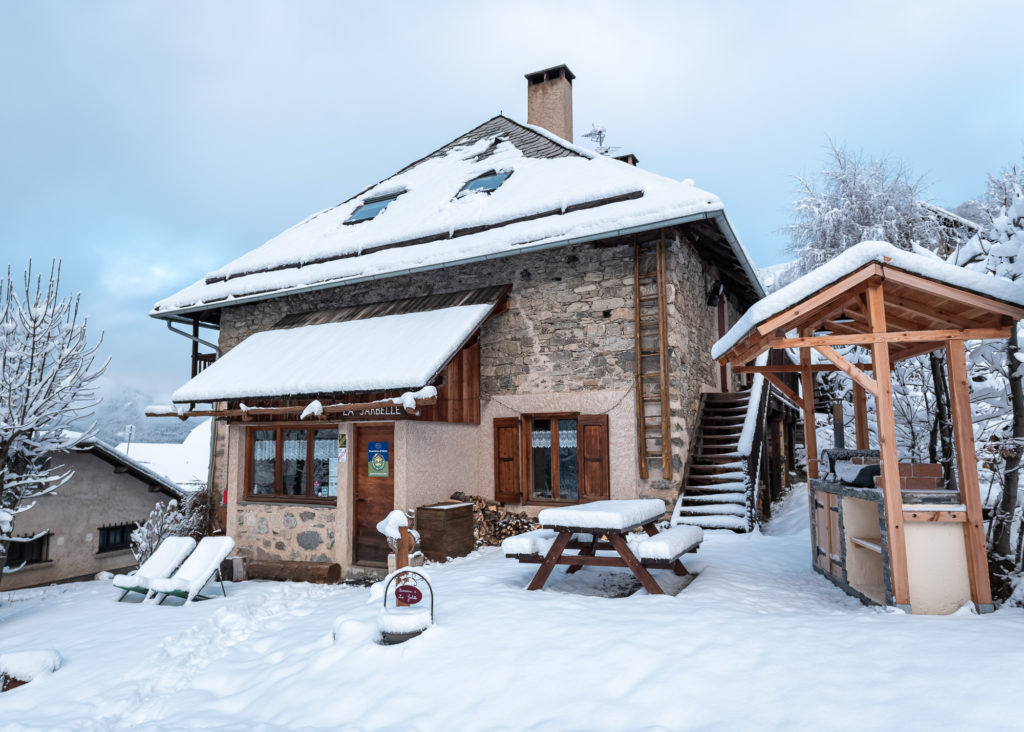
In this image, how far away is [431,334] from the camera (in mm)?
8906

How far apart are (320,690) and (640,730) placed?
2227 millimetres

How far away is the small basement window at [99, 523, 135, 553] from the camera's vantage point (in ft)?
50.0

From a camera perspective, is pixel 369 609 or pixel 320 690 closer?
pixel 320 690

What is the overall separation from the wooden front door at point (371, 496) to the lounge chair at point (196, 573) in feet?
5.53

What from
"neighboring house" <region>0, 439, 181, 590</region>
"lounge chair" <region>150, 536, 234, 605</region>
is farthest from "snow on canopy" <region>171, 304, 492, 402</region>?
"neighboring house" <region>0, 439, 181, 590</region>

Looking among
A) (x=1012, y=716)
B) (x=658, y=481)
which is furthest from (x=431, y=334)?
(x=1012, y=716)

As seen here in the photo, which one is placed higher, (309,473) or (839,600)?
(309,473)

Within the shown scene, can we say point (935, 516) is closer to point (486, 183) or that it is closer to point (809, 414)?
point (809, 414)

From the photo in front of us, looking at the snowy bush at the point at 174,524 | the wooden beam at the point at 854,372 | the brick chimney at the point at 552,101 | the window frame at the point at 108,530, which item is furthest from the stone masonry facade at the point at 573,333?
the window frame at the point at 108,530

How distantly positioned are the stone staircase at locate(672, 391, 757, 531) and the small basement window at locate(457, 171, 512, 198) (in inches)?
209

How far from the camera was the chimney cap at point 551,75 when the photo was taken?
14269 mm

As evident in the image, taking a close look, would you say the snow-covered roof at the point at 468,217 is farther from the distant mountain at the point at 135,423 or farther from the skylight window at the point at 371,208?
the distant mountain at the point at 135,423

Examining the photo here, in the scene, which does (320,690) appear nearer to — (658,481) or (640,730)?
(640,730)

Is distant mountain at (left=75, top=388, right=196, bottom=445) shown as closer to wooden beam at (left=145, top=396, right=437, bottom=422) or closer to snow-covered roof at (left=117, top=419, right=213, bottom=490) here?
snow-covered roof at (left=117, top=419, right=213, bottom=490)
